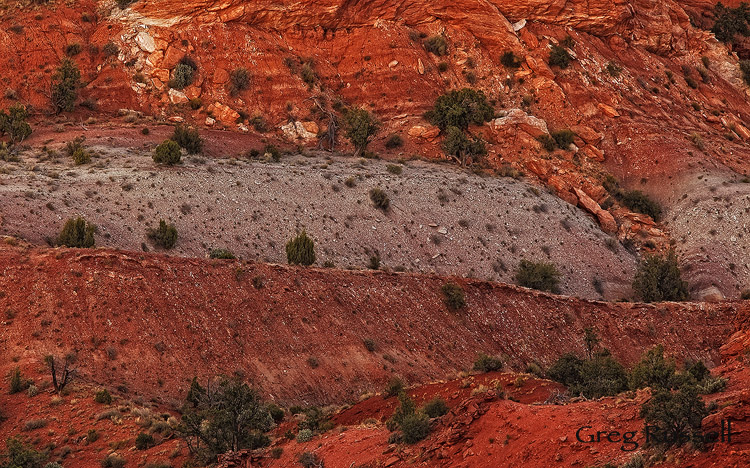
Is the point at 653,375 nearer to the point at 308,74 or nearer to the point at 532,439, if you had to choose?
the point at 532,439

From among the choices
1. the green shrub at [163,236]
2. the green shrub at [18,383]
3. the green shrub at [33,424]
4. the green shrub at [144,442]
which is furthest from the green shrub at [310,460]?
the green shrub at [163,236]

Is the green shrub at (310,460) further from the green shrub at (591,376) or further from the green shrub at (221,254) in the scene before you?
the green shrub at (221,254)

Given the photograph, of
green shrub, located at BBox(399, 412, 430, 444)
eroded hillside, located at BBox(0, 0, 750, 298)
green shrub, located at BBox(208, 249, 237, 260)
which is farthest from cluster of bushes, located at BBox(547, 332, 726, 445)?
eroded hillside, located at BBox(0, 0, 750, 298)

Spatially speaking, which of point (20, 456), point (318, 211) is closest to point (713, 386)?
point (20, 456)

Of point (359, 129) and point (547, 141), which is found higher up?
point (359, 129)

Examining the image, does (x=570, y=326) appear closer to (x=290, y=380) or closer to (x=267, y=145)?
(x=290, y=380)

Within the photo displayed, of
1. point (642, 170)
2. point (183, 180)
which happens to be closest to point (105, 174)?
point (183, 180)

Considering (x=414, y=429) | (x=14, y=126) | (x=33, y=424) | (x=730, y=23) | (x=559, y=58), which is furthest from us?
(x=730, y=23)

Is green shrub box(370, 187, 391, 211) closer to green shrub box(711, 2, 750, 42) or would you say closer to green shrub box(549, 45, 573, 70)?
green shrub box(549, 45, 573, 70)
